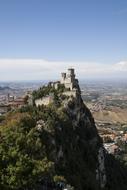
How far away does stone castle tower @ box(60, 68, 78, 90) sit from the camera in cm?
7988

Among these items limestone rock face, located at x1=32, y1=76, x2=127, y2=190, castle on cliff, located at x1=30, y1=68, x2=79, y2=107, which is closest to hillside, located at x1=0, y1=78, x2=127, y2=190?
limestone rock face, located at x1=32, y1=76, x2=127, y2=190

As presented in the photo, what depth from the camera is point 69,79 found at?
266ft

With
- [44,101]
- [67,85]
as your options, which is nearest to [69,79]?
[67,85]

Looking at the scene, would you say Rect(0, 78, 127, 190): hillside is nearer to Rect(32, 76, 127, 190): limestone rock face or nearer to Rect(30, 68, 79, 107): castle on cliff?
Rect(32, 76, 127, 190): limestone rock face

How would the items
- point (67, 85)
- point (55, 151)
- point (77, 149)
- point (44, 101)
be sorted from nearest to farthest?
point (55, 151) → point (77, 149) → point (44, 101) → point (67, 85)

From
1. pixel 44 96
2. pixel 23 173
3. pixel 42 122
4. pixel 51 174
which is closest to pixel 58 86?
pixel 44 96

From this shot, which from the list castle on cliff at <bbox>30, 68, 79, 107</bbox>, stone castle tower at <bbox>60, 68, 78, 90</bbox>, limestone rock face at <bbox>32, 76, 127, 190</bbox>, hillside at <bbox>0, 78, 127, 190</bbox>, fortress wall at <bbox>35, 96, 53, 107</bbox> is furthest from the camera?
stone castle tower at <bbox>60, 68, 78, 90</bbox>

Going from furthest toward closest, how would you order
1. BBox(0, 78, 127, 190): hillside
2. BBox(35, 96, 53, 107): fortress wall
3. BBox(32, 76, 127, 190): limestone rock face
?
BBox(35, 96, 53, 107): fortress wall → BBox(32, 76, 127, 190): limestone rock face → BBox(0, 78, 127, 190): hillside

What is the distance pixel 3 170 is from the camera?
33438 mm

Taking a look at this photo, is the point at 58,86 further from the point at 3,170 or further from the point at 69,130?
the point at 3,170

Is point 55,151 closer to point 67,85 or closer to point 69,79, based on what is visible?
point 67,85

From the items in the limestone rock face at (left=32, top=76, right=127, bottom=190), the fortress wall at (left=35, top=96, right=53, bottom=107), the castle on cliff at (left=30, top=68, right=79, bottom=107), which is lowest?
the limestone rock face at (left=32, top=76, right=127, bottom=190)

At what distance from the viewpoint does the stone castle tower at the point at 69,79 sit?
7988cm

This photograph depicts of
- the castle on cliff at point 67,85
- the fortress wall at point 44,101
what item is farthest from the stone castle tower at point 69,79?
the fortress wall at point 44,101
